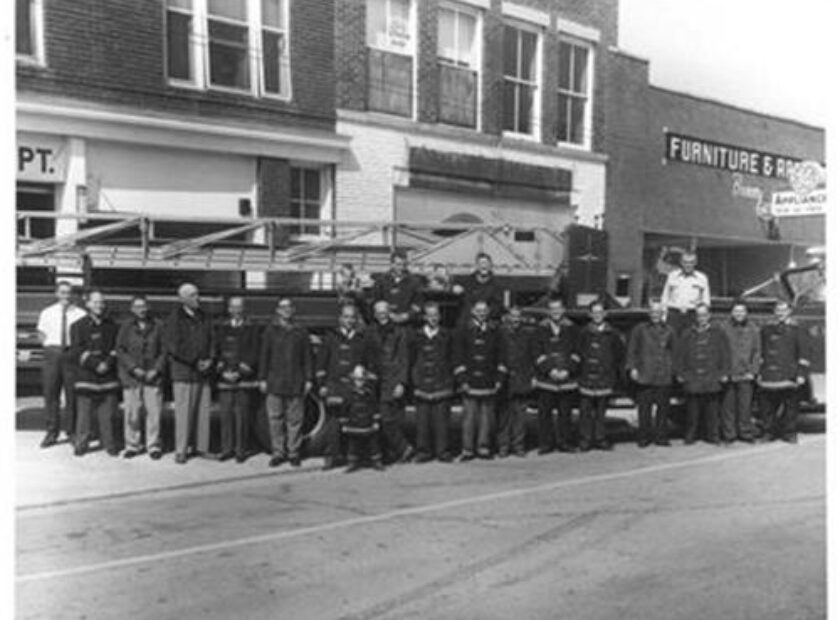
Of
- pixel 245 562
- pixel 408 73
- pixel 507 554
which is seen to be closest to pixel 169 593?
pixel 245 562

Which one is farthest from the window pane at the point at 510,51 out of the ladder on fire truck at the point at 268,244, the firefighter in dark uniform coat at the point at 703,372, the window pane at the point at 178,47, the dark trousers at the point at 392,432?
the firefighter in dark uniform coat at the point at 703,372

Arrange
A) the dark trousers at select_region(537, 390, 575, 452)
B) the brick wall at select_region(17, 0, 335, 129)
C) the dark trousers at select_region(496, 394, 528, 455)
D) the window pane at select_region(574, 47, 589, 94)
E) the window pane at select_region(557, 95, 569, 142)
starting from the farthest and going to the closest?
the dark trousers at select_region(537, 390, 575, 452), the dark trousers at select_region(496, 394, 528, 455), the window pane at select_region(557, 95, 569, 142), the window pane at select_region(574, 47, 589, 94), the brick wall at select_region(17, 0, 335, 129)

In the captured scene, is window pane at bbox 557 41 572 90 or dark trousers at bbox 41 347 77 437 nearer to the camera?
window pane at bbox 557 41 572 90

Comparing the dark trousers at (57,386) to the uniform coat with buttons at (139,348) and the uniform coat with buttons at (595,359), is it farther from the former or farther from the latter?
the uniform coat with buttons at (595,359)

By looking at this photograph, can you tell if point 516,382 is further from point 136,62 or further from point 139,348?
point 136,62

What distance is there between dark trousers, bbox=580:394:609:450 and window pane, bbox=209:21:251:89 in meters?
3.59

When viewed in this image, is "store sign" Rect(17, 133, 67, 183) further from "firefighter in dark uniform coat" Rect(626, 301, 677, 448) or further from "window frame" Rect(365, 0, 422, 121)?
"firefighter in dark uniform coat" Rect(626, 301, 677, 448)

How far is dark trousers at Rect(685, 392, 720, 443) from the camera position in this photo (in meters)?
7.35

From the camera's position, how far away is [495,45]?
4836mm

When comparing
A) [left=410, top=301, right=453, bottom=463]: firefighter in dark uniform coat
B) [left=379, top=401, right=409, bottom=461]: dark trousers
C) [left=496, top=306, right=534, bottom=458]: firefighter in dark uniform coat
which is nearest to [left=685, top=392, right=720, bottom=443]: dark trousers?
[left=496, top=306, right=534, bottom=458]: firefighter in dark uniform coat

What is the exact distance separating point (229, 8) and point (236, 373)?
8.23 ft

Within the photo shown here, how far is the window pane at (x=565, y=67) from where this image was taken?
15.6ft

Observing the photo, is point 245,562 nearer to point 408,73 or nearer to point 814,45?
point 408,73

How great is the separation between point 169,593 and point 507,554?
145 cm
